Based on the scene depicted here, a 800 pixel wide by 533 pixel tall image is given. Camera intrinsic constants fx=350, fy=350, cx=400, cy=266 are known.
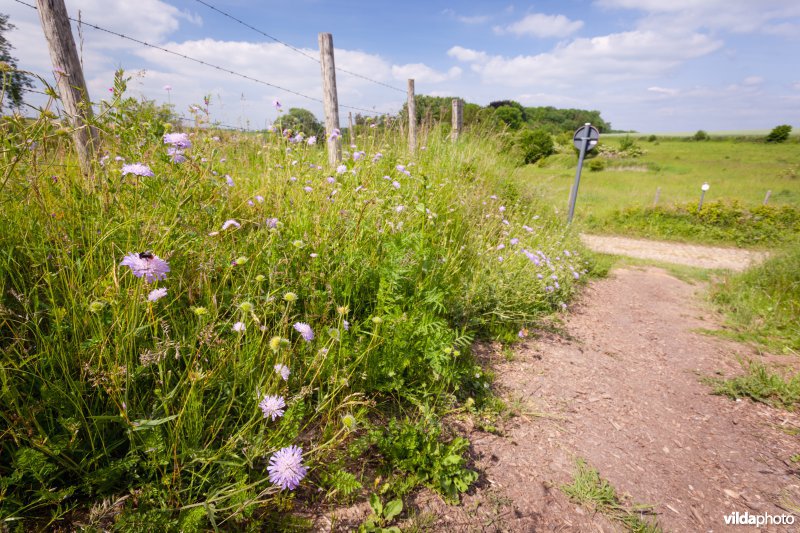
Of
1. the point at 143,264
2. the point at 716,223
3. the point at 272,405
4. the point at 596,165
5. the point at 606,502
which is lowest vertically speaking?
the point at 716,223

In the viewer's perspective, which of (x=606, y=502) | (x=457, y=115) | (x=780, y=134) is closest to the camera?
(x=606, y=502)

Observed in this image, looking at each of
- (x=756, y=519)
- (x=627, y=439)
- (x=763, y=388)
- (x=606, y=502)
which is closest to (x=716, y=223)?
(x=763, y=388)

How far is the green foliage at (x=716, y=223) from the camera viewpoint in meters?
10.9

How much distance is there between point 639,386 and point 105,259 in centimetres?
378

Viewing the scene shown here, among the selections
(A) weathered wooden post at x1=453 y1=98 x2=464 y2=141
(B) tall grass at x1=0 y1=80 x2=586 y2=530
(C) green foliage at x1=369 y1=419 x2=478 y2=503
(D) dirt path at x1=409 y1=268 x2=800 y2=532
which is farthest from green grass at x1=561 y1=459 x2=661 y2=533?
(A) weathered wooden post at x1=453 y1=98 x2=464 y2=141

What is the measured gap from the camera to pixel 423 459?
168cm

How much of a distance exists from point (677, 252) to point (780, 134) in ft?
205

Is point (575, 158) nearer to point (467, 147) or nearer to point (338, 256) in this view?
point (467, 147)

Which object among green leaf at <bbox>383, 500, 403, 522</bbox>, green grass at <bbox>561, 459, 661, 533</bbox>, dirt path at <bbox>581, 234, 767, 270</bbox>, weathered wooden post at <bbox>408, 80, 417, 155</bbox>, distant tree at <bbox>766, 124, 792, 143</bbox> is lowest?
dirt path at <bbox>581, 234, 767, 270</bbox>

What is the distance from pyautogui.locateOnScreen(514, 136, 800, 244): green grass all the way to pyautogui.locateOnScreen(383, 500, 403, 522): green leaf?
21.7ft

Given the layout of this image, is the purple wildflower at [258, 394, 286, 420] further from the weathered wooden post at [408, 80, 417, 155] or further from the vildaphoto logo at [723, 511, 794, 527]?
the weathered wooden post at [408, 80, 417, 155]

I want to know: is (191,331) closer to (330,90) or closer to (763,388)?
(330,90)

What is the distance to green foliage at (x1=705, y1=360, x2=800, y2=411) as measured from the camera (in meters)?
2.90

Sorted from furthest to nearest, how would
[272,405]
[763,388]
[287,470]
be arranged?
[763,388] < [272,405] < [287,470]
